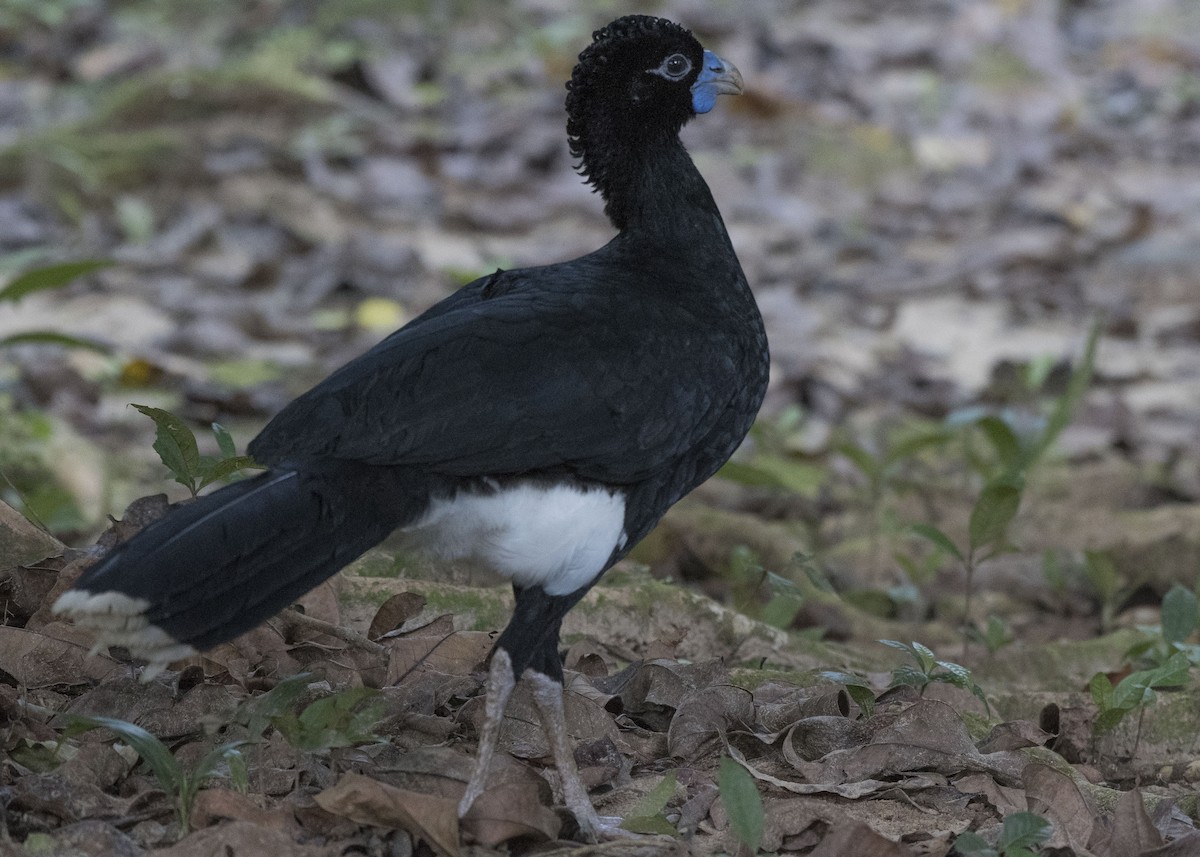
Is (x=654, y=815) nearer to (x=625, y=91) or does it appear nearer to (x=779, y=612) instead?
(x=779, y=612)

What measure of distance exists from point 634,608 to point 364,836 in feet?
5.15

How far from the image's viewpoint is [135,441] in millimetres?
6465

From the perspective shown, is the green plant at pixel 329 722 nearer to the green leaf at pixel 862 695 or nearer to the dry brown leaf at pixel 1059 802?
the green leaf at pixel 862 695

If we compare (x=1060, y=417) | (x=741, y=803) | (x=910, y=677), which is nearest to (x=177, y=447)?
(x=741, y=803)

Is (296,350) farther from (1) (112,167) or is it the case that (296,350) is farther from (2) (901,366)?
(2) (901,366)

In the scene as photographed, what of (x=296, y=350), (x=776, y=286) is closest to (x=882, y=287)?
(x=776, y=286)

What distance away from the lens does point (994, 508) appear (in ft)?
13.7

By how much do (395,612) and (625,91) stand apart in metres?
1.46

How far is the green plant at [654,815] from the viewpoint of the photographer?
116 inches

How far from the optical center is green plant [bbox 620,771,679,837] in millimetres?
2938

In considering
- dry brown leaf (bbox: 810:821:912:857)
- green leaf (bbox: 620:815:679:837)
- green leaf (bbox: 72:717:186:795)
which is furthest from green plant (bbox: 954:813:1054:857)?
green leaf (bbox: 72:717:186:795)

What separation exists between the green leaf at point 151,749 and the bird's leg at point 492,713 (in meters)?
0.55

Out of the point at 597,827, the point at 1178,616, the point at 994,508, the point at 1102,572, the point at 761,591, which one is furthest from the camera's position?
the point at 761,591

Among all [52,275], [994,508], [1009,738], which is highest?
[52,275]
